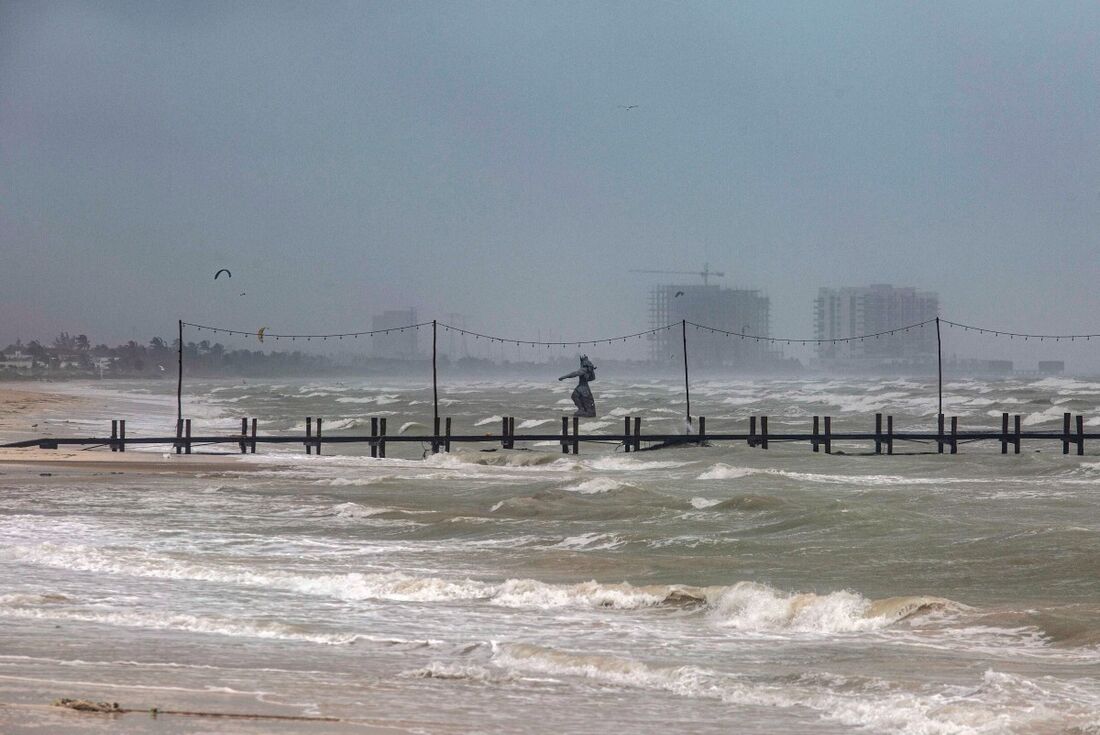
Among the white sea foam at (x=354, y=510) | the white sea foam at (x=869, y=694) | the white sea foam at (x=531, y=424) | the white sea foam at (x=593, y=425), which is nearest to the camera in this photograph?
the white sea foam at (x=869, y=694)

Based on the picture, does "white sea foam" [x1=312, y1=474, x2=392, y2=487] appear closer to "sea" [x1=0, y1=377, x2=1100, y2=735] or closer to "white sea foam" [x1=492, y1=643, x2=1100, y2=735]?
"sea" [x1=0, y1=377, x2=1100, y2=735]

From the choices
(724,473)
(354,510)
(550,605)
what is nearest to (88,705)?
(550,605)

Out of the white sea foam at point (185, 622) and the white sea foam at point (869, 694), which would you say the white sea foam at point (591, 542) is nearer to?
the white sea foam at point (185, 622)

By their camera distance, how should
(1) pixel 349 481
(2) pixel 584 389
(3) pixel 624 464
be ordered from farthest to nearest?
(2) pixel 584 389 < (3) pixel 624 464 < (1) pixel 349 481

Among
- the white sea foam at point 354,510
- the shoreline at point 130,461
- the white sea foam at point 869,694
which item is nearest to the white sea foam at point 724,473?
the shoreline at point 130,461

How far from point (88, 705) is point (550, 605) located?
4.85m

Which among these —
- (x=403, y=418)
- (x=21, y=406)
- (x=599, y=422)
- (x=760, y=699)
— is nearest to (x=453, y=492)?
(x=760, y=699)

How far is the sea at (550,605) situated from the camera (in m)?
6.76

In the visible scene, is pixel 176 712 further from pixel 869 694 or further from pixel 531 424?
pixel 531 424

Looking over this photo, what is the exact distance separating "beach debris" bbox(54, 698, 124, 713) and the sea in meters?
0.13

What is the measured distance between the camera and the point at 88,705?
629 centimetres

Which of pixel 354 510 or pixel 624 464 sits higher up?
pixel 354 510

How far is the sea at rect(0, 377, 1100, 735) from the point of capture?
676 cm

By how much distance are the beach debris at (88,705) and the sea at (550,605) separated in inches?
5.1
